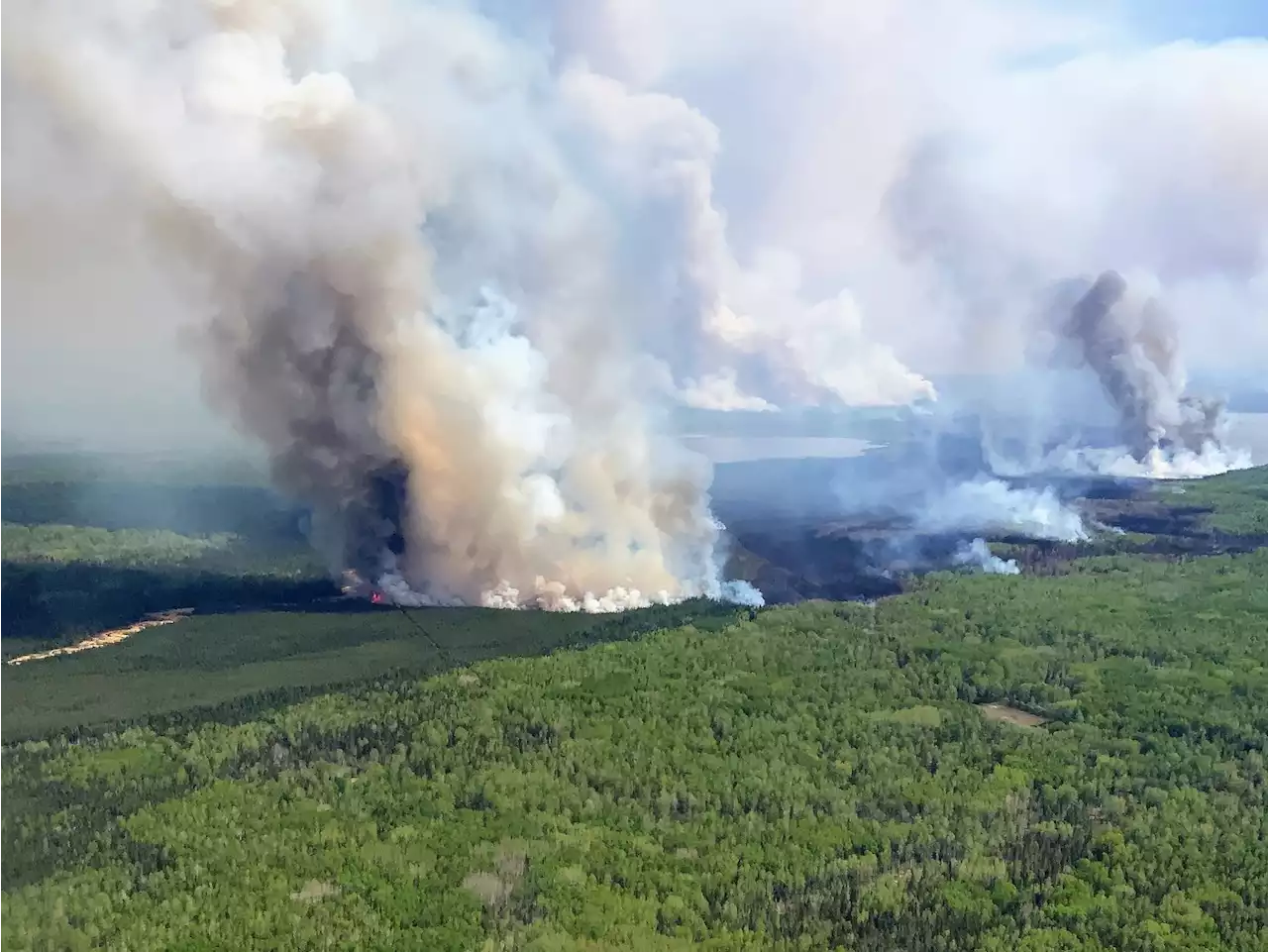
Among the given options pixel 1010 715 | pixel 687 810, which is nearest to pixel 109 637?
pixel 687 810

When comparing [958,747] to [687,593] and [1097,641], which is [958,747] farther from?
[687,593]

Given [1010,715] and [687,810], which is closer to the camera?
[687,810]

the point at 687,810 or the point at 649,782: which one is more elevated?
the point at 649,782

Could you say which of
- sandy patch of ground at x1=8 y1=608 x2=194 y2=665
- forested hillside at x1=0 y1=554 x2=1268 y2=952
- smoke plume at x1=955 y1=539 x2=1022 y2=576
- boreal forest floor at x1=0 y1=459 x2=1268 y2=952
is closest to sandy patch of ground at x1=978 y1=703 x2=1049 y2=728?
forested hillside at x1=0 y1=554 x2=1268 y2=952

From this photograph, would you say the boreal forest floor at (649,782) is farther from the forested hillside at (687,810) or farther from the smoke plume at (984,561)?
the smoke plume at (984,561)

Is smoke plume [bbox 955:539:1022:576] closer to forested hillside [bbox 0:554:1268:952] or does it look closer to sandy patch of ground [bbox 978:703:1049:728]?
forested hillside [bbox 0:554:1268:952]

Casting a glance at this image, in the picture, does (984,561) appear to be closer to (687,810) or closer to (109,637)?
(687,810)
